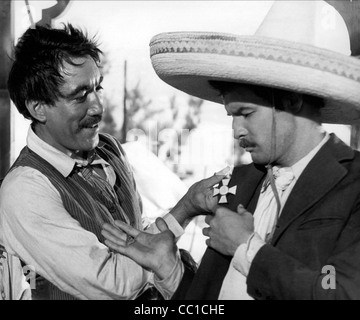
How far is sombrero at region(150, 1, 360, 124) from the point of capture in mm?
1773

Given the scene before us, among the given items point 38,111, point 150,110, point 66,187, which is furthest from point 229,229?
point 150,110

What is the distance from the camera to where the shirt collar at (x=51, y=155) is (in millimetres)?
2510

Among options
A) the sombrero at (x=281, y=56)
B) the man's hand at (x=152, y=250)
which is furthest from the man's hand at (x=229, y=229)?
the sombrero at (x=281, y=56)

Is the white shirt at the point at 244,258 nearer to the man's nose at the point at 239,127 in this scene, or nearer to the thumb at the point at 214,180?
the man's nose at the point at 239,127

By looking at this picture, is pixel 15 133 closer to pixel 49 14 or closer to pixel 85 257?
pixel 49 14

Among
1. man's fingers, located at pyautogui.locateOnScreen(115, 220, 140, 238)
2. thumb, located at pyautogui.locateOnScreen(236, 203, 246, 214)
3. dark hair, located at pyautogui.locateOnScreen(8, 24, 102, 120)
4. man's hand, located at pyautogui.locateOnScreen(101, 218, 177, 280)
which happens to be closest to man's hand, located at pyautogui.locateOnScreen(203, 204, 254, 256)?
thumb, located at pyautogui.locateOnScreen(236, 203, 246, 214)

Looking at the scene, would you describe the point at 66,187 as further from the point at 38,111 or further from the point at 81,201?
the point at 38,111

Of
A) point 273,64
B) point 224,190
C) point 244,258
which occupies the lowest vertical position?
point 244,258

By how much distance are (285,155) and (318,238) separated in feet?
0.94

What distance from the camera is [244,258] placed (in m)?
1.85

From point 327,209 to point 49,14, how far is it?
342 cm

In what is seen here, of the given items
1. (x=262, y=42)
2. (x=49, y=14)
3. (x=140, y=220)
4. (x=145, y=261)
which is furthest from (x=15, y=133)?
(x=262, y=42)

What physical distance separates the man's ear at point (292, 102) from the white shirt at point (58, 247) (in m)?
0.78
